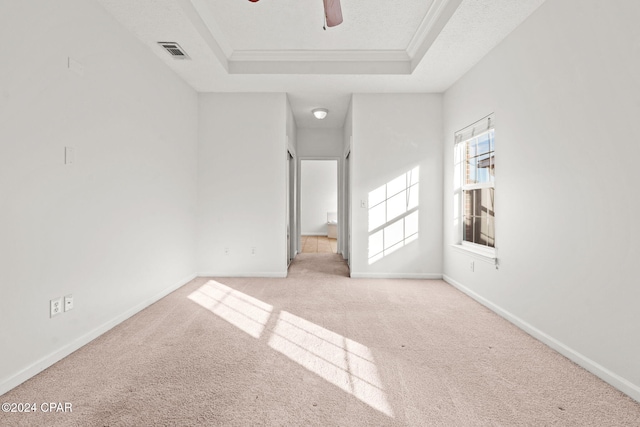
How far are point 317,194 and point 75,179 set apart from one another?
8406 mm

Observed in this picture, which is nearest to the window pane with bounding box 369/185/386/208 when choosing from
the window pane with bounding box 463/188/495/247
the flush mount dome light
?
the window pane with bounding box 463/188/495/247

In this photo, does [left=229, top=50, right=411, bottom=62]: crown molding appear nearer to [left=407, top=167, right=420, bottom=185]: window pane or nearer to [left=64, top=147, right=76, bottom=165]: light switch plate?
[left=407, top=167, right=420, bottom=185]: window pane

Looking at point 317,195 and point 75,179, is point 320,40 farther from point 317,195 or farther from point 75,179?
point 317,195

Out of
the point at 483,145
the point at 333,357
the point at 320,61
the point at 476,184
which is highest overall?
the point at 320,61

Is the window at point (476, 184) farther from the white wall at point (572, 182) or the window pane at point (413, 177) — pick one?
the window pane at point (413, 177)

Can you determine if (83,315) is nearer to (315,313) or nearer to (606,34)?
(315,313)

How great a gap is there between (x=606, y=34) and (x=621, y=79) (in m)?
0.31

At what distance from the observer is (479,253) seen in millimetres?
3314

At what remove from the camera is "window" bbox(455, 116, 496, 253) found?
327 cm

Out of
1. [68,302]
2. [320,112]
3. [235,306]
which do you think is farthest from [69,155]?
[320,112]

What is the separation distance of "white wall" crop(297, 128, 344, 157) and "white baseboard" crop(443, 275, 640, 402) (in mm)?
4102

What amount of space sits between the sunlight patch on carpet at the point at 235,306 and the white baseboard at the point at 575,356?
214cm

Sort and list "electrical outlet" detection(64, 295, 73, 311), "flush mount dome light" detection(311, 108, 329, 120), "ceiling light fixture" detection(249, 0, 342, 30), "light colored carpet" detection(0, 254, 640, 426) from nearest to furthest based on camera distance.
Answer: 1. "light colored carpet" detection(0, 254, 640, 426)
2. "ceiling light fixture" detection(249, 0, 342, 30)
3. "electrical outlet" detection(64, 295, 73, 311)
4. "flush mount dome light" detection(311, 108, 329, 120)

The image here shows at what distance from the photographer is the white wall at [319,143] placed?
20.6 ft
